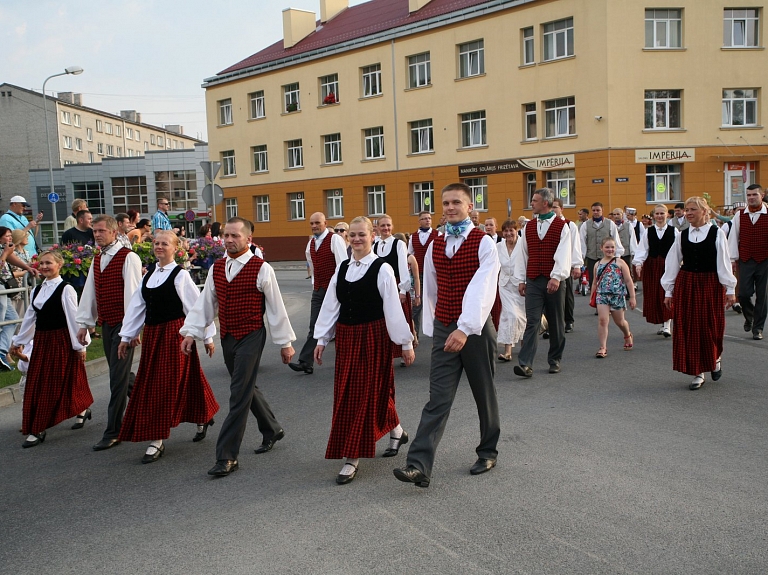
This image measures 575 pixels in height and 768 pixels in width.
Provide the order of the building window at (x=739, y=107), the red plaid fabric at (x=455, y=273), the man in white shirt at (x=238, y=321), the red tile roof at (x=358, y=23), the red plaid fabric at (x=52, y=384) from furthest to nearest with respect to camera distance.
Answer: the red tile roof at (x=358, y=23)
the building window at (x=739, y=107)
the red plaid fabric at (x=52, y=384)
the man in white shirt at (x=238, y=321)
the red plaid fabric at (x=455, y=273)

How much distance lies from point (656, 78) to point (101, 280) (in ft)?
92.8

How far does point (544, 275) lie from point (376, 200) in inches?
1201

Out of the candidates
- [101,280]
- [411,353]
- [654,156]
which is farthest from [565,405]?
[654,156]

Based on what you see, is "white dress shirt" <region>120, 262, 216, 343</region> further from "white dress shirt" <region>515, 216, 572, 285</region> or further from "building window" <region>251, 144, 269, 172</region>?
"building window" <region>251, 144, 269, 172</region>

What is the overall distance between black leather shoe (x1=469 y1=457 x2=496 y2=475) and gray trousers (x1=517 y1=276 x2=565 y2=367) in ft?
11.7

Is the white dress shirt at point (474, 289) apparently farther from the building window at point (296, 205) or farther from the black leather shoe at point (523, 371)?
the building window at point (296, 205)

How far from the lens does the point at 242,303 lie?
598 cm

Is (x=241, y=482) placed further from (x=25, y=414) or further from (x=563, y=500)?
(x=25, y=414)

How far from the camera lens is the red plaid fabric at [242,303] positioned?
5.97 m

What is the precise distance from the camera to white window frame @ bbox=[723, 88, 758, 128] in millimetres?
31031

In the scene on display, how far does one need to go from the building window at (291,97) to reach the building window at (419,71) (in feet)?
25.2

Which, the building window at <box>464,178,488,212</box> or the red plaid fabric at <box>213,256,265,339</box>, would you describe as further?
the building window at <box>464,178,488,212</box>

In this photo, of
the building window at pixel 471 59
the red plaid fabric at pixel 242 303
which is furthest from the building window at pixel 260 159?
the red plaid fabric at pixel 242 303

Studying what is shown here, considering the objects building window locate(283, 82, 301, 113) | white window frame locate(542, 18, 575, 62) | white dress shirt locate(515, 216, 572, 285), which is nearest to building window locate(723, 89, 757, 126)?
white window frame locate(542, 18, 575, 62)
